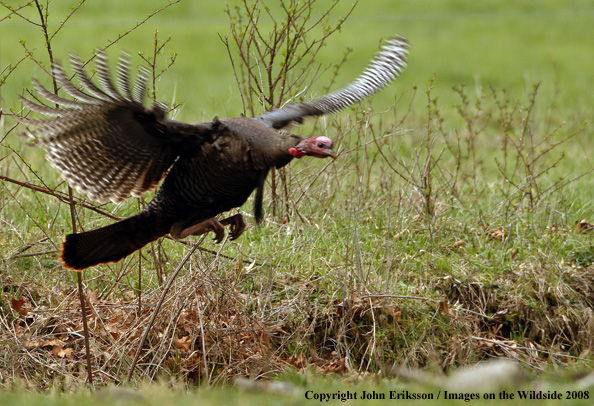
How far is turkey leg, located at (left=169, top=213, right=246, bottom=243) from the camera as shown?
4.75m

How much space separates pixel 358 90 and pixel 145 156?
62.6 inches

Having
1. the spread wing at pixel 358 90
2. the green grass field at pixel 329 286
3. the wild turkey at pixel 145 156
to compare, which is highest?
the spread wing at pixel 358 90

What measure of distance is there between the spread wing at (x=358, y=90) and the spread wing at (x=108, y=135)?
0.73 m

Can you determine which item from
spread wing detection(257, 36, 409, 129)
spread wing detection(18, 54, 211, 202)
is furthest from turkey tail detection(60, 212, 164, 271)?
spread wing detection(257, 36, 409, 129)

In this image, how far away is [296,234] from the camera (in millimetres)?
6613

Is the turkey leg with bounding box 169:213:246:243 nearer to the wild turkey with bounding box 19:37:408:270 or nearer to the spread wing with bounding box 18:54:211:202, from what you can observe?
the wild turkey with bounding box 19:37:408:270

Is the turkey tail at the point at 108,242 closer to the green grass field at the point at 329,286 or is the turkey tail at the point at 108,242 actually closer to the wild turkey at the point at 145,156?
the wild turkey at the point at 145,156

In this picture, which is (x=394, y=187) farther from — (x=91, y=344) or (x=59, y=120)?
(x=59, y=120)

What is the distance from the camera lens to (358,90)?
18.3ft

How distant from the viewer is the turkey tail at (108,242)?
194 inches

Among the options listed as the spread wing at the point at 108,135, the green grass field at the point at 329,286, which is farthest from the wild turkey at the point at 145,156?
the green grass field at the point at 329,286

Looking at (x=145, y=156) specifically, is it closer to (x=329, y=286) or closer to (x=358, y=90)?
(x=358, y=90)

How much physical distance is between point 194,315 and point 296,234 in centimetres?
123

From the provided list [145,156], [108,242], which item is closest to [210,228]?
[145,156]
